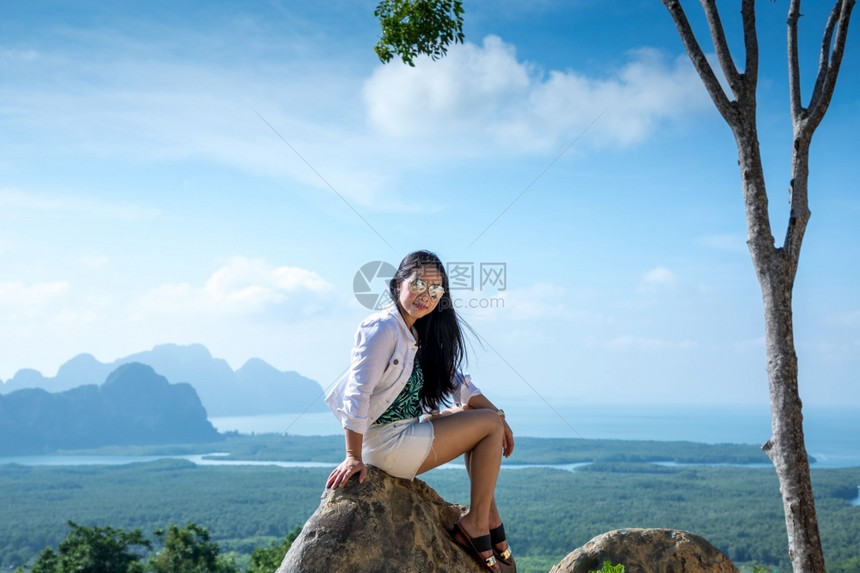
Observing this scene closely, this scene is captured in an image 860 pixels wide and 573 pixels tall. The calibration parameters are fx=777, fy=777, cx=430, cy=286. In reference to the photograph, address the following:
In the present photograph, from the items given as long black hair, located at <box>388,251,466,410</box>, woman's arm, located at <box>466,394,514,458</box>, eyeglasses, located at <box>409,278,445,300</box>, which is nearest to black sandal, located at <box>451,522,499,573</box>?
woman's arm, located at <box>466,394,514,458</box>

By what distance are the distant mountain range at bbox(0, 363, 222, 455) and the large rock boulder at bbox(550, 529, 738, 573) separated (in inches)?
5318

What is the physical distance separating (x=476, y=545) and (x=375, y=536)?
2.14 ft

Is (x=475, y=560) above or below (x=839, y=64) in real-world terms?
below

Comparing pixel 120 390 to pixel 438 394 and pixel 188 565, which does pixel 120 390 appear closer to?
pixel 188 565

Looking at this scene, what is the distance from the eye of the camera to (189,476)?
8781 centimetres

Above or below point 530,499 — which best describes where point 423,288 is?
above

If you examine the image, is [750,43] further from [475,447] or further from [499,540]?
[499,540]

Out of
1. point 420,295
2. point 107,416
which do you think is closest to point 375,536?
point 420,295

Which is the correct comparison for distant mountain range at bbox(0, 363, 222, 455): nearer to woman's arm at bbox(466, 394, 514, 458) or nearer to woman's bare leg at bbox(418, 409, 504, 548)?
woman's arm at bbox(466, 394, 514, 458)

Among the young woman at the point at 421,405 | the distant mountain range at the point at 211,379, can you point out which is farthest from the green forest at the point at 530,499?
the distant mountain range at the point at 211,379

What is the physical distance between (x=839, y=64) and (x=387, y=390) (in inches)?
200

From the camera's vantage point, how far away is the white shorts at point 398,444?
14.5 feet

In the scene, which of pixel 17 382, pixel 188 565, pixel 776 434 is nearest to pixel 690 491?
pixel 188 565

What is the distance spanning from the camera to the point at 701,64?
259 inches
